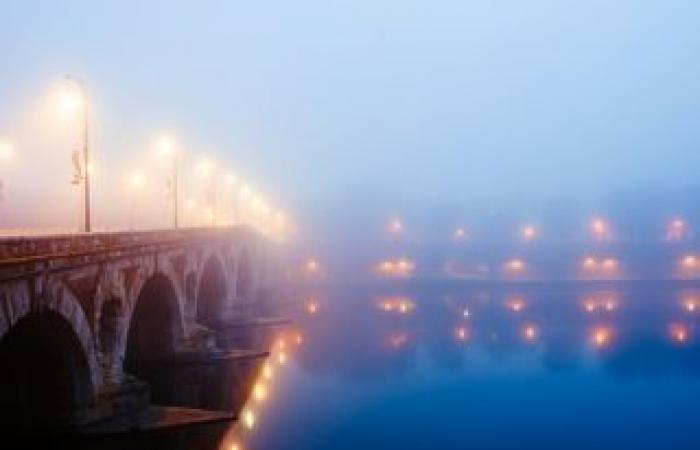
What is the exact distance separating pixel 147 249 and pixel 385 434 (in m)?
15.8

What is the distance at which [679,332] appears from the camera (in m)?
72.9

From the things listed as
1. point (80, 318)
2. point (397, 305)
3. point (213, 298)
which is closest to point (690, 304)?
point (397, 305)

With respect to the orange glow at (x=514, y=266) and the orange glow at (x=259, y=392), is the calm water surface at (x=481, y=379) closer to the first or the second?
the orange glow at (x=259, y=392)

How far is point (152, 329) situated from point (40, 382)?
20.3m

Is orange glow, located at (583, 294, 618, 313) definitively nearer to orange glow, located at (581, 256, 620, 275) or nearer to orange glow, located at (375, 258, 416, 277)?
orange glow, located at (581, 256, 620, 275)

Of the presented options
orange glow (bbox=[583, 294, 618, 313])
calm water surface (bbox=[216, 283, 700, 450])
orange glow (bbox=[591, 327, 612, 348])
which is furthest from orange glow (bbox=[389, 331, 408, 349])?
orange glow (bbox=[583, 294, 618, 313])

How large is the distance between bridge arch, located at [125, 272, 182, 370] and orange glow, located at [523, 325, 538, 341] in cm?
3354

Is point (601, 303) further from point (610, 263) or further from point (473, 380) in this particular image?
point (473, 380)

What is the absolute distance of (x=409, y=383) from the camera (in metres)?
53.5

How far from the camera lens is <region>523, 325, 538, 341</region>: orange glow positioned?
7084cm

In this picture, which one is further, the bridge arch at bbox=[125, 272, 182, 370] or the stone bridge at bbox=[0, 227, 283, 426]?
the bridge arch at bbox=[125, 272, 182, 370]

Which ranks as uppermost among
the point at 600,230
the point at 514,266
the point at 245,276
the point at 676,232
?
the point at 600,230

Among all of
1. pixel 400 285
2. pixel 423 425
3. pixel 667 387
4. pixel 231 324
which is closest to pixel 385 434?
pixel 423 425

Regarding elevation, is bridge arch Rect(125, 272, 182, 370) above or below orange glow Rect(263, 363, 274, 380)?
above
